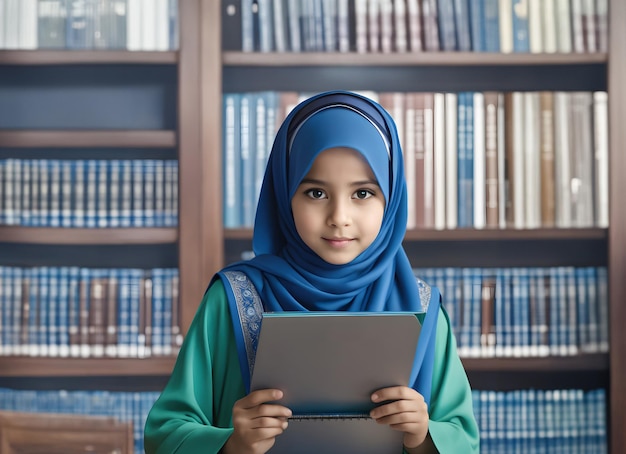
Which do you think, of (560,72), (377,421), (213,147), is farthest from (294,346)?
(560,72)

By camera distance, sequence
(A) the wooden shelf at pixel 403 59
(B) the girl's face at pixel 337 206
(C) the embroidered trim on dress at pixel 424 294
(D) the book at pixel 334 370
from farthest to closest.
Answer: (A) the wooden shelf at pixel 403 59
(C) the embroidered trim on dress at pixel 424 294
(B) the girl's face at pixel 337 206
(D) the book at pixel 334 370

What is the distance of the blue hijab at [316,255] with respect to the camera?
44.1 inches

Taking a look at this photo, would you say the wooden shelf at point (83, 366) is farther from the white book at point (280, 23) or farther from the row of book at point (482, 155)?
the white book at point (280, 23)

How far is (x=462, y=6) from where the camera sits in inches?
96.7

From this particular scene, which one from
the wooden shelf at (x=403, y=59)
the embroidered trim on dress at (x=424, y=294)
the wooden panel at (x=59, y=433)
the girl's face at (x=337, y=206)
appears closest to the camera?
the girl's face at (x=337, y=206)

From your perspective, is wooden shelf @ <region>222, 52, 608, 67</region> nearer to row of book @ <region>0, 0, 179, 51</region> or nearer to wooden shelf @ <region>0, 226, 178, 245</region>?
row of book @ <region>0, 0, 179, 51</region>

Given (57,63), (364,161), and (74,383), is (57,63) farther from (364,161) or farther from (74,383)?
(364,161)

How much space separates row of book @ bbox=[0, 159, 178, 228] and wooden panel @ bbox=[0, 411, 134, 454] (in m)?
0.67

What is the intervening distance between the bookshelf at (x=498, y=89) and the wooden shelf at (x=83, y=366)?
1.25ft

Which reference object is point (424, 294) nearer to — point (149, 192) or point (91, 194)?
point (149, 192)

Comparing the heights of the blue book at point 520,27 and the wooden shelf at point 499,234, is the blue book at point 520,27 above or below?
above

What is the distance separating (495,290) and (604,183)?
1.55 feet

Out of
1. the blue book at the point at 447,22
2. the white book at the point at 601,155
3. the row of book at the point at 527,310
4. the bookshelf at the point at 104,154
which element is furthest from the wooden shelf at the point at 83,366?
the white book at the point at 601,155

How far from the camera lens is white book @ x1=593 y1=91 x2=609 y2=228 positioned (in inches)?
→ 96.2
